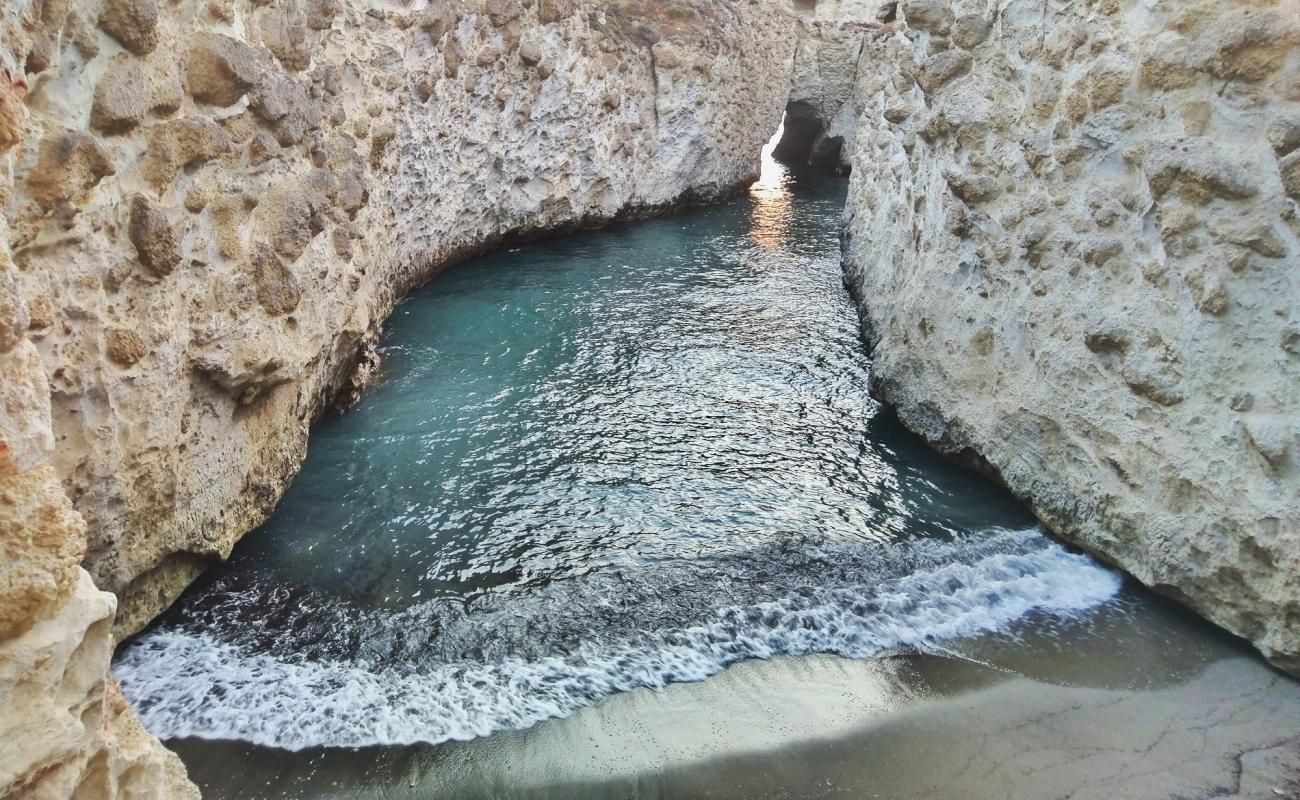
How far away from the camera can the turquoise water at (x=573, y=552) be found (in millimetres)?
4172

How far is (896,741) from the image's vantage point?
389cm

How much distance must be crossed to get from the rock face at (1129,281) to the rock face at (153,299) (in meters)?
4.50

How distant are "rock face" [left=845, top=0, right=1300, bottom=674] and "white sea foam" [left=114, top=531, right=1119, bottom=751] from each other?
0.74 m

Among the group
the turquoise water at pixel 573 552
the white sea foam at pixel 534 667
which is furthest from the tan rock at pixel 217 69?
the white sea foam at pixel 534 667

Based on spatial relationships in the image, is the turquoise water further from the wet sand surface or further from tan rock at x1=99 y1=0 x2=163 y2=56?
tan rock at x1=99 y1=0 x2=163 y2=56

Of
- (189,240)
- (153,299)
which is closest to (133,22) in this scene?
(189,240)

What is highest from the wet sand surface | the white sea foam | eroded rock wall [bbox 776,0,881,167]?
eroded rock wall [bbox 776,0,881,167]

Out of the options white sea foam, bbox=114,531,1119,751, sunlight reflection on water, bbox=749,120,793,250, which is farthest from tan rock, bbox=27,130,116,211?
sunlight reflection on water, bbox=749,120,793,250

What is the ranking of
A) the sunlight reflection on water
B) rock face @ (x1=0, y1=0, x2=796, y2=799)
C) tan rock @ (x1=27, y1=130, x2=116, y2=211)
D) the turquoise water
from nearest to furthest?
1. rock face @ (x1=0, y1=0, x2=796, y2=799)
2. tan rock @ (x1=27, y1=130, x2=116, y2=211)
3. the turquoise water
4. the sunlight reflection on water

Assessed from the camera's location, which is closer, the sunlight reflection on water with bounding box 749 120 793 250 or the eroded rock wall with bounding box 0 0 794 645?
the eroded rock wall with bounding box 0 0 794 645

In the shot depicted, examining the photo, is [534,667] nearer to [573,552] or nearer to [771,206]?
[573,552]

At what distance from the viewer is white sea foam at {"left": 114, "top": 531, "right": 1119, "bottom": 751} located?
3900mm

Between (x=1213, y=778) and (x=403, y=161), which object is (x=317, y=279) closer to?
(x=403, y=161)

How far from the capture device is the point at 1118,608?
4801mm
